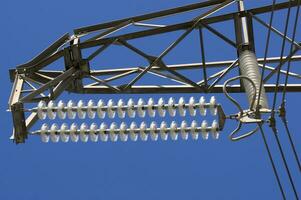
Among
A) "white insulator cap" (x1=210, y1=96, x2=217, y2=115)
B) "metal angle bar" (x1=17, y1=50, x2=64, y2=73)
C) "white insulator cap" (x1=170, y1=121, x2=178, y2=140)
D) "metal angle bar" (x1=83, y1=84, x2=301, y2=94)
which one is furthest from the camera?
"metal angle bar" (x1=17, y1=50, x2=64, y2=73)

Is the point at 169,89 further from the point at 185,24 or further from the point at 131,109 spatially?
the point at 131,109

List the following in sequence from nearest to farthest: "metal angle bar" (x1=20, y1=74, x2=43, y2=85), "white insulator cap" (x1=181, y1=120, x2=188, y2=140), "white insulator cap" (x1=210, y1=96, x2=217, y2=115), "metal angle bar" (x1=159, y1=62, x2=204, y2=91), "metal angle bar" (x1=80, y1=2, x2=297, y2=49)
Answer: "white insulator cap" (x1=210, y1=96, x2=217, y2=115)
"white insulator cap" (x1=181, y1=120, x2=188, y2=140)
"metal angle bar" (x1=80, y1=2, x2=297, y2=49)
"metal angle bar" (x1=159, y1=62, x2=204, y2=91)
"metal angle bar" (x1=20, y1=74, x2=43, y2=85)

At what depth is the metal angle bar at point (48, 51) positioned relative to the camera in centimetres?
2314

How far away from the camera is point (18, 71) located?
23.0m

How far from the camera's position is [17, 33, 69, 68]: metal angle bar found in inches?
911

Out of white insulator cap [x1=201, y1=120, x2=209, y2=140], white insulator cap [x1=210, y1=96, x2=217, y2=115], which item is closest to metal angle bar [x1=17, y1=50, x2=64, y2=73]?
white insulator cap [x1=201, y1=120, x2=209, y2=140]

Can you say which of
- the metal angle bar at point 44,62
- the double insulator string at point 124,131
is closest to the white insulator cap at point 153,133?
the double insulator string at point 124,131

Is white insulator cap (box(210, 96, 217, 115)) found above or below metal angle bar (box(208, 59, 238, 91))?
below

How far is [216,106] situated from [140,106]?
6.55 ft

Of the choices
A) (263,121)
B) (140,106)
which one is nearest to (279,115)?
(263,121)

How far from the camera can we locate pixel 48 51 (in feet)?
76.8

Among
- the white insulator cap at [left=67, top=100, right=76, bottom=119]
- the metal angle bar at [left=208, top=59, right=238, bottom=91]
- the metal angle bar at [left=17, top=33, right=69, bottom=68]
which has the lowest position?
the white insulator cap at [left=67, top=100, right=76, bottom=119]

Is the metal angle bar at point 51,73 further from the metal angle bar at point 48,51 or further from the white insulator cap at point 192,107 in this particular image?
the white insulator cap at point 192,107

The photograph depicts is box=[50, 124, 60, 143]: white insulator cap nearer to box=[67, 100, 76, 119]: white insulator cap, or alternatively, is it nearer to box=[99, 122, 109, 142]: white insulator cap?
box=[67, 100, 76, 119]: white insulator cap
